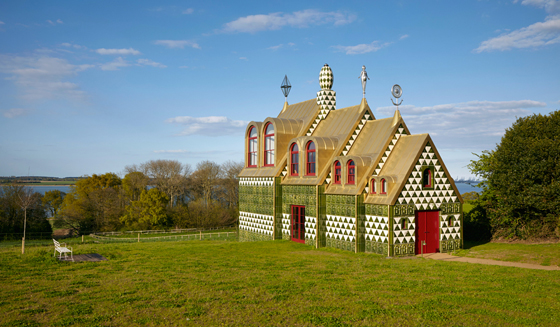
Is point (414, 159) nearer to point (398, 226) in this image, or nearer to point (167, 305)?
point (398, 226)

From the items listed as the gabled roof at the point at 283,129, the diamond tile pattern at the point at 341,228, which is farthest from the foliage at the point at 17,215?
the diamond tile pattern at the point at 341,228

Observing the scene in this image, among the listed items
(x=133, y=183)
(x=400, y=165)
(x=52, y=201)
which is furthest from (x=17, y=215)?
(x=400, y=165)

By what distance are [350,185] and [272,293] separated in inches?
427

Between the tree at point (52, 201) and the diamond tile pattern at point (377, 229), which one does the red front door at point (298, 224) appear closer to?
the diamond tile pattern at point (377, 229)

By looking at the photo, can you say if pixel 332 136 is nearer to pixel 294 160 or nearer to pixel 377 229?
pixel 294 160

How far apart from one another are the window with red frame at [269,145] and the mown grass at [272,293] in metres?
10.6

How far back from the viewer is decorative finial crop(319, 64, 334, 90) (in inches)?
1090

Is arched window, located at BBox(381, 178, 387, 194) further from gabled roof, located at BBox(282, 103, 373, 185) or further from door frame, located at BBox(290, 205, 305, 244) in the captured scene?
door frame, located at BBox(290, 205, 305, 244)

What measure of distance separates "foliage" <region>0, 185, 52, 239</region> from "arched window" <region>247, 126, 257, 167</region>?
1494 inches

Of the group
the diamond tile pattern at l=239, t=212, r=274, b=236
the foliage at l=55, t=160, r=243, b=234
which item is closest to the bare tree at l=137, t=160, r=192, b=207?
the foliage at l=55, t=160, r=243, b=234

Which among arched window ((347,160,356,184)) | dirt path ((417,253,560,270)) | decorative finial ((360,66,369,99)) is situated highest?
decorative finial ((360,66,369,99))

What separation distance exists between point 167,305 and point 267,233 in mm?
16698

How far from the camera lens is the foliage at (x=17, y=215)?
2164 inches

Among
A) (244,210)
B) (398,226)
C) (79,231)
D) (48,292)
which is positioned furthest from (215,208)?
(48,292)
